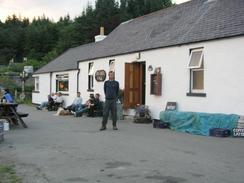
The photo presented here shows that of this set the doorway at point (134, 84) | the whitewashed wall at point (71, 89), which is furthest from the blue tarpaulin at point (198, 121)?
the whitewashed wall at point (71, 89)

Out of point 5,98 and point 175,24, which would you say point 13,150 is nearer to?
point 5,98

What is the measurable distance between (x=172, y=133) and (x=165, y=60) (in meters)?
4.50

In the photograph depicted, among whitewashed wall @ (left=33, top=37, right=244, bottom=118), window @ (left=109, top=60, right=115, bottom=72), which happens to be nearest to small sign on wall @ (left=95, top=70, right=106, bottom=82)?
window @ (left=109, top=60, right=115, bottom=72)

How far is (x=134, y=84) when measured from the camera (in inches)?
886

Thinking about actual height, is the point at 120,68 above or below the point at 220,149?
above

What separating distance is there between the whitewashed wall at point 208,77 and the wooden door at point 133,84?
1110 mm

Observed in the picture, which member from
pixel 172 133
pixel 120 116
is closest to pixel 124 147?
pixel 172 133

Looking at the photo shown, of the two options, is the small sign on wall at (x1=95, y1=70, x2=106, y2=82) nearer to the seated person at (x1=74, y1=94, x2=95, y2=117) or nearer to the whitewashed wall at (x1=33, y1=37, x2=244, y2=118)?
the seated person at (x1=74, y1=94, x2=95, y2=117)

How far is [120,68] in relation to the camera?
23.5m

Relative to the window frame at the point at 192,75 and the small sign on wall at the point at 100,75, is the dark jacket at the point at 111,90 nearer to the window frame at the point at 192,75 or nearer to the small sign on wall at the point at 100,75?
the window frame at the point at 192,75

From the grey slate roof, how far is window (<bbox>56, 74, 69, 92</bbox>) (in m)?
5.45

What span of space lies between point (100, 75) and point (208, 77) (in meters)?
10.0

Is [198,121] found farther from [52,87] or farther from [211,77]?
[52,87]

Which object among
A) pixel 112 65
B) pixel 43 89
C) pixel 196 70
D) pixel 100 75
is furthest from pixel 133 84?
pixel 43 89
